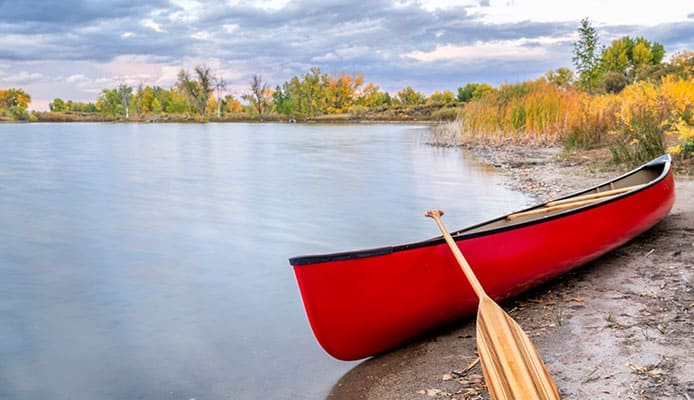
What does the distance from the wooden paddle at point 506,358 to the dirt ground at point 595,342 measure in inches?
6.9

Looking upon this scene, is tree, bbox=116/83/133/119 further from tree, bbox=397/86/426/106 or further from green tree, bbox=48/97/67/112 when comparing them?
tree, bbox=397/86/426/106

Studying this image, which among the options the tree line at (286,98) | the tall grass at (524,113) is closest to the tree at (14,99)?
the tree line at (286,98)

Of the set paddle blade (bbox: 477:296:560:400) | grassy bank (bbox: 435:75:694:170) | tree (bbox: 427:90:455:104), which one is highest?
A: tree (bbox: 427:90:455:104)

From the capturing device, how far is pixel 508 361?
107 inches

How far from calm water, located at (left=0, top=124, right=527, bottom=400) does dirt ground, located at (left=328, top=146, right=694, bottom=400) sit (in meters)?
0.50

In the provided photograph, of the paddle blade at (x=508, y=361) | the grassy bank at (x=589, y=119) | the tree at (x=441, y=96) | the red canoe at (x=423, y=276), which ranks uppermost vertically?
the tree at (x=441, y=96)

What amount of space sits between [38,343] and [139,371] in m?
1.01

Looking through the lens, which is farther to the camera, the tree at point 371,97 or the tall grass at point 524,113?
the tree at point 371,97

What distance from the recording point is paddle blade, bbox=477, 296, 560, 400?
2500mm

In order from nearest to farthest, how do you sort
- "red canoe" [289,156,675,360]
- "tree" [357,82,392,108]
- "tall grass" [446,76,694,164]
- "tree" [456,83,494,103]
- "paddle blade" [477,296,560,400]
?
"paddle blade" [477,296,560,400] < "red canoe" [289,156,675,360] < "tall grass" [446,76,694,164] < "tree" [456,83,494,103] < "tree" [357,82,392,108]

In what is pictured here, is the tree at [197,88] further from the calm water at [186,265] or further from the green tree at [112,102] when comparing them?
the calm water at [186,265]

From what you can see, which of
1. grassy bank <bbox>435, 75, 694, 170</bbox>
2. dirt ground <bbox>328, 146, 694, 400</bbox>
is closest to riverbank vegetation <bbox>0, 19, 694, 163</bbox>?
grassy bank <bbox>435, 75, 694, 170</bbox>

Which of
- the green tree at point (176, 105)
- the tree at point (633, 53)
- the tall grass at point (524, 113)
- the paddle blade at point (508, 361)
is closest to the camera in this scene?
the paddle blade at point (508, 361)

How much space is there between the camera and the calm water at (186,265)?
351 centimetres
